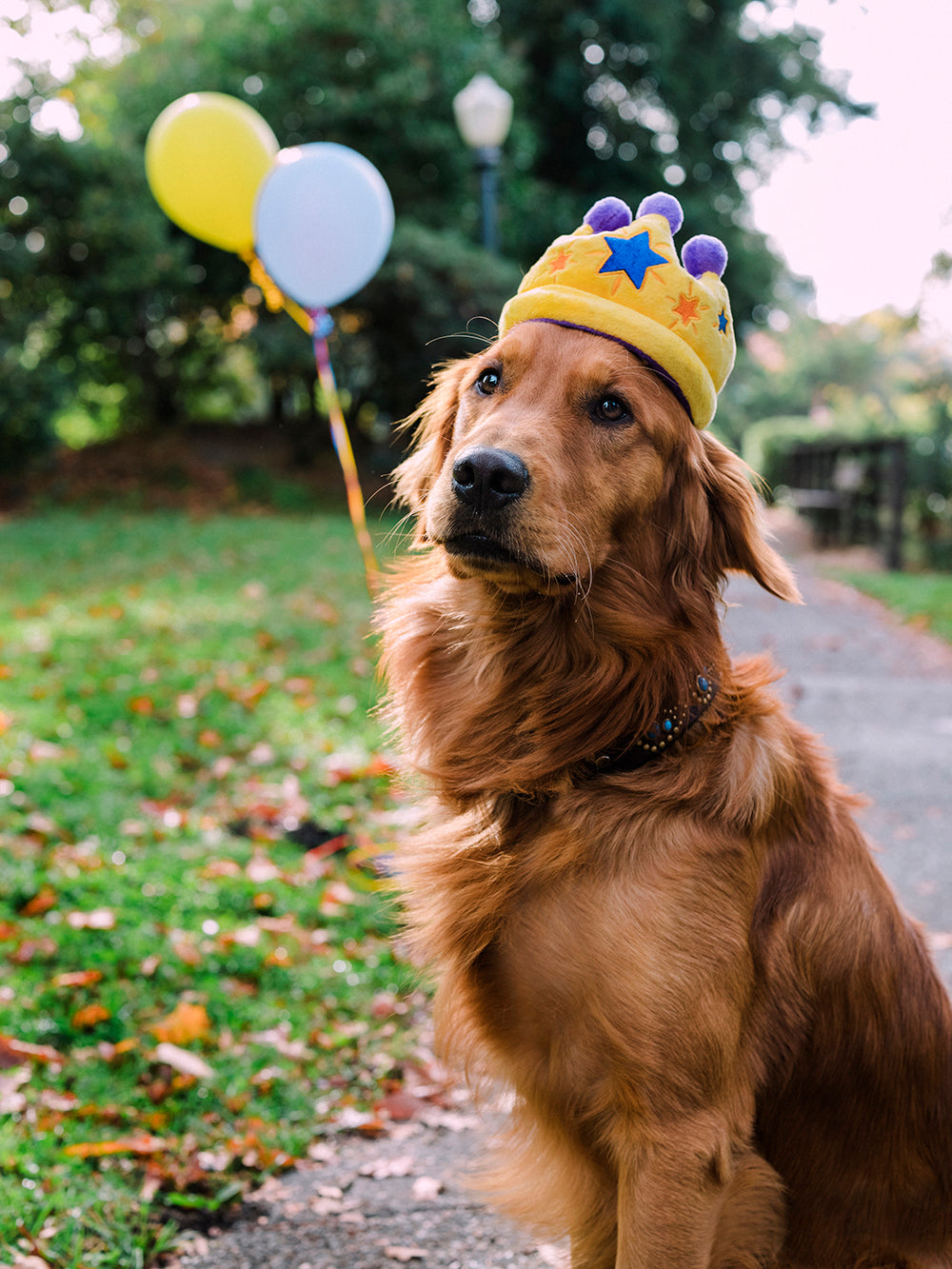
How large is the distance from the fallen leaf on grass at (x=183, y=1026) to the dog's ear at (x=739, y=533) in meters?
2.06

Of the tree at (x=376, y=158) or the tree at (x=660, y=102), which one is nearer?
the tree at (x=376, y=158)

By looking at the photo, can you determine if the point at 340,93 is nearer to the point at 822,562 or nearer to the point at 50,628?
the point at 822,562

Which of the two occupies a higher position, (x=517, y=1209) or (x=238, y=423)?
(x=238, y=423)

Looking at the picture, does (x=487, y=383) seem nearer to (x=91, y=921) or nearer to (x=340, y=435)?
(x=91, y=921)

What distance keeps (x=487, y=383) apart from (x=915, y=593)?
1029 cm

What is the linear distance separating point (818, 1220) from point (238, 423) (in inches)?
737

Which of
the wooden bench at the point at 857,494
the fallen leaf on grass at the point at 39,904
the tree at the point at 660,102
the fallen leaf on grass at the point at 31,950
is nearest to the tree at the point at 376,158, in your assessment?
the tree at the point at 660,102

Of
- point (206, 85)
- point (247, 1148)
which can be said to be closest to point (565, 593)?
point (247, 1148)

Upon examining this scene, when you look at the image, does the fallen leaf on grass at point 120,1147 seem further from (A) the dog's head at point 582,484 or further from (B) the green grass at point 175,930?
(A) the dog's head at point 582,484

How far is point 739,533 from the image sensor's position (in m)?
2.07

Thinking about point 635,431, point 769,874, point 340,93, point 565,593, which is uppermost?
point 340,93

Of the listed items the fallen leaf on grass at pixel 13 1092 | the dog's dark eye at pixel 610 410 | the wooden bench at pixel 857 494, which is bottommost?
the fallen leaf on grass at pixel 13 1092

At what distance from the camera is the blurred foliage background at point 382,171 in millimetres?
14844

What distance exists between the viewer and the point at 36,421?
15602 mm
